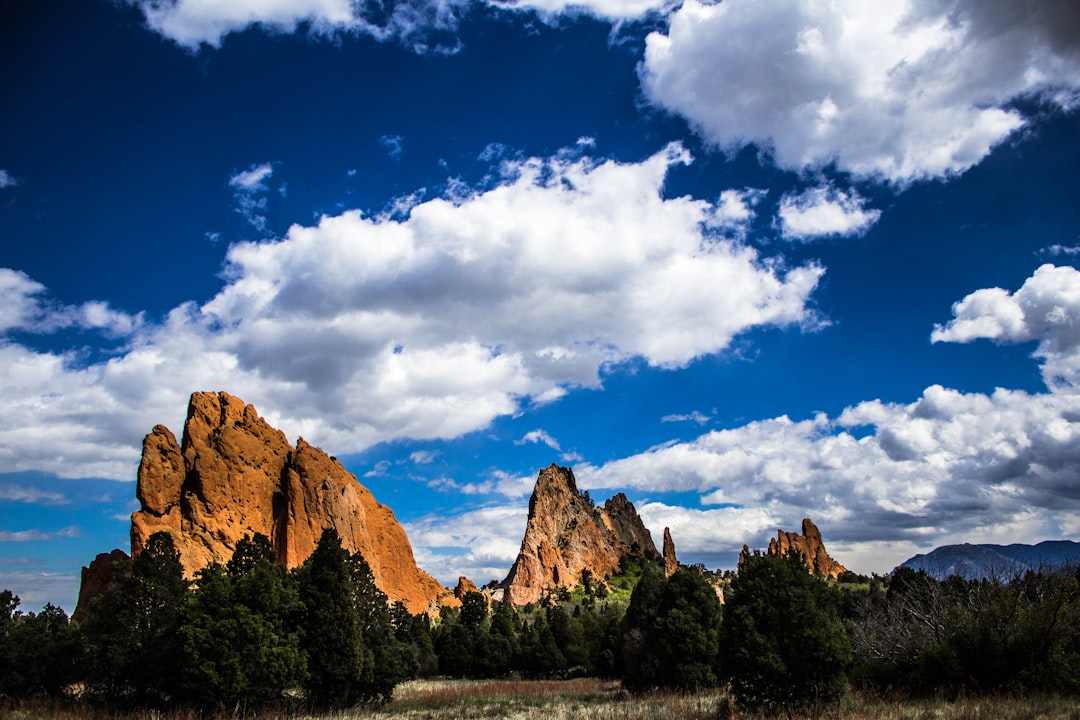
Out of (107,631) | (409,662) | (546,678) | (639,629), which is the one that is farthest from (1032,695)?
(546,678)

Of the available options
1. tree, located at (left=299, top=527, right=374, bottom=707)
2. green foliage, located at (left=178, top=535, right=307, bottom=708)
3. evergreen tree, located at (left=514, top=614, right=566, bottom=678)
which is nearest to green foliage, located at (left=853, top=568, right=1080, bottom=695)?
tree, located at (left=299, top=527, right=374, bottom=707)

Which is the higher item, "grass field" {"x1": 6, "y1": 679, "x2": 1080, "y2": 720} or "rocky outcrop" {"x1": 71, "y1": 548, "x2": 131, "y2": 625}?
"rocky outcrop" {"x1": 71, "y1": 548, "x2": 131, "y2": 625}

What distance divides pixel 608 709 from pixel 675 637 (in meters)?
12.2

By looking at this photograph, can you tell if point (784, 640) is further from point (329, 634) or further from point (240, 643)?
point (240, 643)

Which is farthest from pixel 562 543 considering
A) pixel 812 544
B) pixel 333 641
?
pixel 333 641

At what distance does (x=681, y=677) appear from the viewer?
34344 mm

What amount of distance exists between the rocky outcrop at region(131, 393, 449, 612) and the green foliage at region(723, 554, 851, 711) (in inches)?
2570

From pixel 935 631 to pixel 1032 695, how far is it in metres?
6.24

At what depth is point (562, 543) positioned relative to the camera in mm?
134000

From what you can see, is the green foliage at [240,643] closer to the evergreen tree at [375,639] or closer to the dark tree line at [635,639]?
the dark tree line at [635,639]

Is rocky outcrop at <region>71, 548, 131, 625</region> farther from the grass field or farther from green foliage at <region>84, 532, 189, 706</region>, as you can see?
the grass field

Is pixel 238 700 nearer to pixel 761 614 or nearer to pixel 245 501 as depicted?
pixel 761 614

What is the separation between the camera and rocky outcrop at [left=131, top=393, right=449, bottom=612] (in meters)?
83.1

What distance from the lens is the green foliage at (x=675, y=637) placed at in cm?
3469
